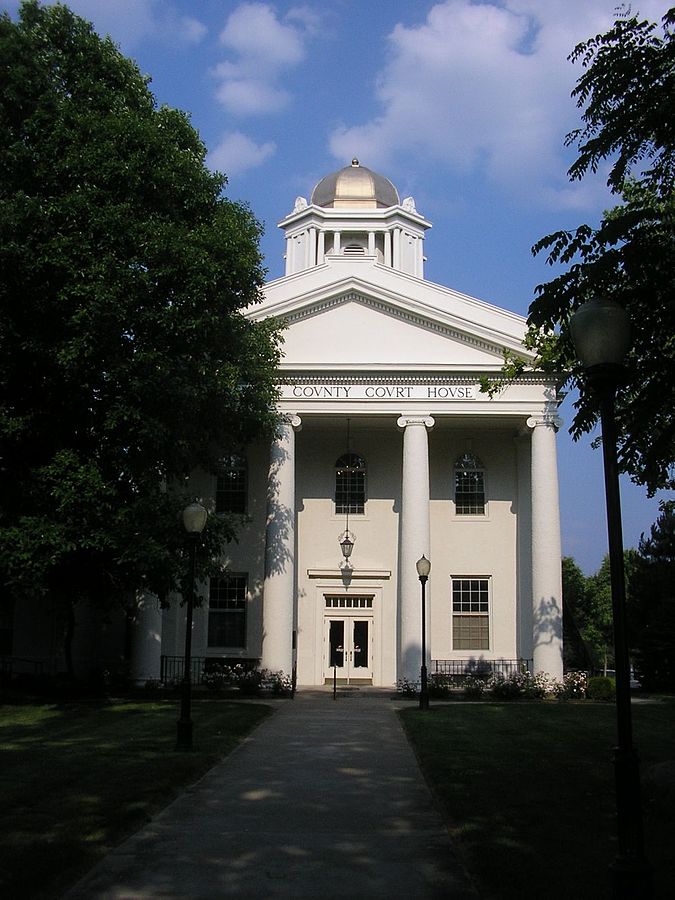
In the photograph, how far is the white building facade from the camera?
3145 cm

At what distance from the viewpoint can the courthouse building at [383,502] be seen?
103 feet

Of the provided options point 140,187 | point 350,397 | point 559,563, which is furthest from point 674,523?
point 140,187

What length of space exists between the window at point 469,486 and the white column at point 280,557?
6434mm

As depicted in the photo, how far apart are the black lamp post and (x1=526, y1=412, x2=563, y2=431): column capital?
82.3ft

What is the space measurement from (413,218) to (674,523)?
18161mm

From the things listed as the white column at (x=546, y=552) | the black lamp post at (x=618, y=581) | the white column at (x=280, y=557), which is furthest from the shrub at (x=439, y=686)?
the black lamp post at (x=618, y=581)

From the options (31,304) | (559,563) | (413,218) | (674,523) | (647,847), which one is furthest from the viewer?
(413,218)

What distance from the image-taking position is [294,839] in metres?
9.13

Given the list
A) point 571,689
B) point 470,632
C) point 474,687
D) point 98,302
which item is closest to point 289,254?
point 470,632

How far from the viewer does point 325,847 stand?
347 inches

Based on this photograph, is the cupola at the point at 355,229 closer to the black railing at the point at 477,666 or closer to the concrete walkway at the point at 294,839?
the black railing at the point at 477,666

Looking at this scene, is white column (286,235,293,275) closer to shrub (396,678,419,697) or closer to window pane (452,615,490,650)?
window pane (452,615,490,650)

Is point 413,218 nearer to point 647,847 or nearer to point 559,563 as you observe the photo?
point 559,563

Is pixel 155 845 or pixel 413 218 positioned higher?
pixel 413 218
